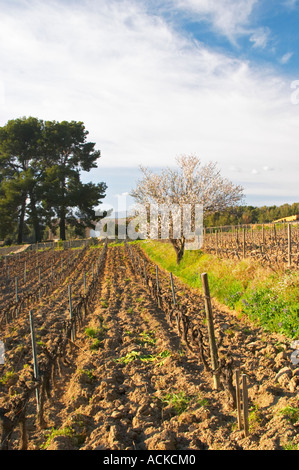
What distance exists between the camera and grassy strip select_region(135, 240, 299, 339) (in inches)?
255

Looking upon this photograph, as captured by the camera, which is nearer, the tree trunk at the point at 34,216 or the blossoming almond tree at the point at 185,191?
the blossoming almond tree at the point at 185,191

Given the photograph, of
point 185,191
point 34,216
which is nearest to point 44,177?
point 34,216

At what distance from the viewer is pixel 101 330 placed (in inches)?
292

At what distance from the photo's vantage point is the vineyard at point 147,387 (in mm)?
3508

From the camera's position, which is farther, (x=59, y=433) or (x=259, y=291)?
(x=259, y=291)

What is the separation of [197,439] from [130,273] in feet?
44.3

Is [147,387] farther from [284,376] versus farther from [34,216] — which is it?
[34,216]

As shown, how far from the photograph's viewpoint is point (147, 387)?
15.2 feet

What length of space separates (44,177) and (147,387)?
37566 mm

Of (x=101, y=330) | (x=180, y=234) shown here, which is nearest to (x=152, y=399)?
(x=101, y=330)

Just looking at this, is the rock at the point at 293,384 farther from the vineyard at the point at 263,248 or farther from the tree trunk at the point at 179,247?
the tree trunk at the point at 179,247

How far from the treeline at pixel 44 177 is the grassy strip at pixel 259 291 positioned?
28.4m

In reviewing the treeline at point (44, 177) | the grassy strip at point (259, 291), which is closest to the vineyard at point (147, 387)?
the grassy strip at point (259, 291)

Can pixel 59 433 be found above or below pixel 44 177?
below
